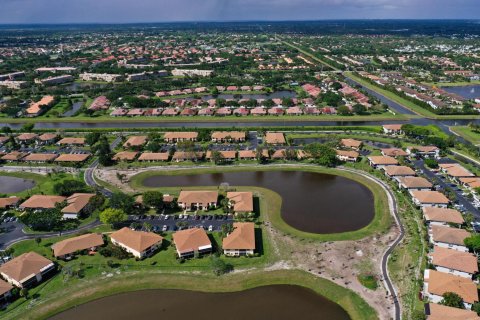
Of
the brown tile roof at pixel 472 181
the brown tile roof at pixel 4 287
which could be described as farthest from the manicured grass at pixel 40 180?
the brown tile roof at pixel 472 181

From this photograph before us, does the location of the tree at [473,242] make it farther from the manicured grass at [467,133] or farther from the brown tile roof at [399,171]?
the manicured grass at [467,133]

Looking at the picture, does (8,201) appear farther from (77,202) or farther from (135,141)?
(135,141)

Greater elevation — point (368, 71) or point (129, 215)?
point (368, 71)

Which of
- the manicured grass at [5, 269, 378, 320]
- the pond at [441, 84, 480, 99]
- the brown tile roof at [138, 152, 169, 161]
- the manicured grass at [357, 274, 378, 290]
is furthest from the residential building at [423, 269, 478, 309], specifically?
the pond at [441, 84, 480, 99]

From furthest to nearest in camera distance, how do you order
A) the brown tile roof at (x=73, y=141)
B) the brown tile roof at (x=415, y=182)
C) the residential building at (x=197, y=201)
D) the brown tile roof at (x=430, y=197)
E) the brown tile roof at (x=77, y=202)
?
the brown tile roof at (x=73, y=141), the brown tile roof at (x=415, y=182), the residential building at (x=197, y=201), the brown tile roof at (x=430, y=197), the brown tile roof at (x=77, y=202)

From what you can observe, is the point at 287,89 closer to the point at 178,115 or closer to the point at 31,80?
the point at 178,115

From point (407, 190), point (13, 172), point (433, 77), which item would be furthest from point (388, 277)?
point (433, 77)

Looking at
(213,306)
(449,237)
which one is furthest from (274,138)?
(213,306)
